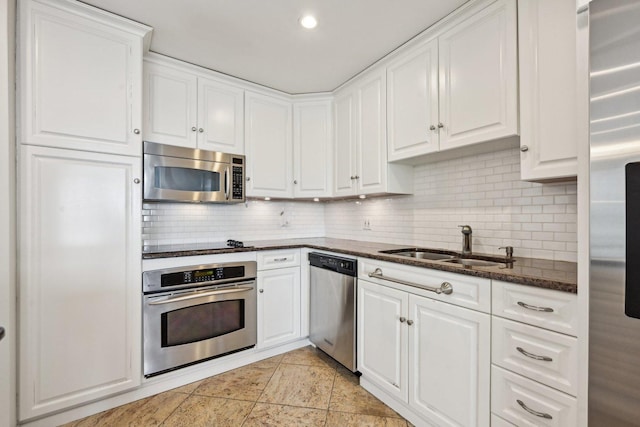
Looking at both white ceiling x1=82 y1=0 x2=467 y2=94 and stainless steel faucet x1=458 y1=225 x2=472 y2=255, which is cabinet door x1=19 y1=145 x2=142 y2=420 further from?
stainless steel faucet x1=458 y1=225 x2=472 y2=255

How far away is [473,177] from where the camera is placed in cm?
211

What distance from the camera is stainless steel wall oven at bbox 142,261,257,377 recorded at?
6.64 ft

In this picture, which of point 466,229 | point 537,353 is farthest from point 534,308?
point 466,229

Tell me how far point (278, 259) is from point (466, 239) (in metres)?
1.50

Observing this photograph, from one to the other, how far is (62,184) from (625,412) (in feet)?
8.61

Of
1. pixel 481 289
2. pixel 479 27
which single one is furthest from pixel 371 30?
pixel 481 289

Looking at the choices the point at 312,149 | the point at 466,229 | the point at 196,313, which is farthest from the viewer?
the point at 312,149

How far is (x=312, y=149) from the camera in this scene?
305cm

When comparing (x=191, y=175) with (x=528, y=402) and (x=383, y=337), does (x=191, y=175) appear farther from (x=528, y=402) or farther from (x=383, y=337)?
(x=528, y=402)

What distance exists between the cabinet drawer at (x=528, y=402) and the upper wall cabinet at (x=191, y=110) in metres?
2.47

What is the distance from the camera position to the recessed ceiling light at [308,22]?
188cm

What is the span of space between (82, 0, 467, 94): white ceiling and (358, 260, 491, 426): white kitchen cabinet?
157cm

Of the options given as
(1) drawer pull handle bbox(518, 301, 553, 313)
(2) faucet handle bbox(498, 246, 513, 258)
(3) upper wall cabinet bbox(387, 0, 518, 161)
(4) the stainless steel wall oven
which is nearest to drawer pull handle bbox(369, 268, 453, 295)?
(1) drawer pull handle bbox(518, 301, 553, 313)

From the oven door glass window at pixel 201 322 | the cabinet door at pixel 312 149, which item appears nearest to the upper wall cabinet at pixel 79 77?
the oven door glass window at pixel 201 322
